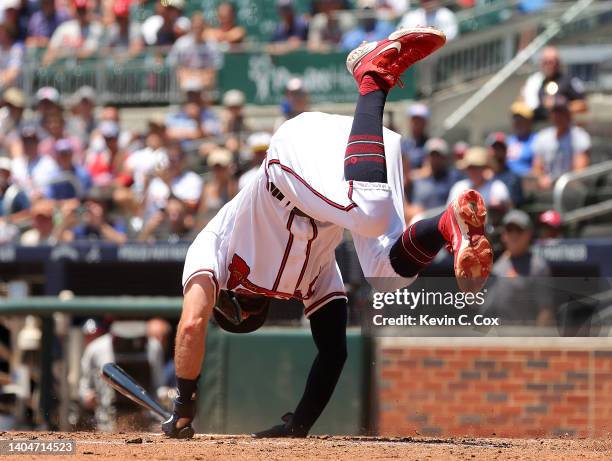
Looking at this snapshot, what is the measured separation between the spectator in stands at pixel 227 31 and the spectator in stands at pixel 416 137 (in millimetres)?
3523

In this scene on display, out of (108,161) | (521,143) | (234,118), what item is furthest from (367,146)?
(108,161)

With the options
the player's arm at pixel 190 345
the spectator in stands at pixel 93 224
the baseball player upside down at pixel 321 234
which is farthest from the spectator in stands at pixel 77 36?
the player's arm at pixel 190 345

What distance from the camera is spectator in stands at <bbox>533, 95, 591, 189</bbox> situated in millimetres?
10688

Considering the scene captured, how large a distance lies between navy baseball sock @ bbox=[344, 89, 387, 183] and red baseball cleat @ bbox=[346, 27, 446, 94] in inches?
4.2

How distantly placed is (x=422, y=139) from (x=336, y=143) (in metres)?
5.97

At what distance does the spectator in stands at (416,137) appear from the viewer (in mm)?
11344

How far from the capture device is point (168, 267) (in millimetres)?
10492

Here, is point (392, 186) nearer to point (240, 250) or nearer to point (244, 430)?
point (240, 250)

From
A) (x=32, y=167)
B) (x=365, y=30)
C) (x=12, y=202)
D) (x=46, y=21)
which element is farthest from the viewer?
(x=46, y=21)

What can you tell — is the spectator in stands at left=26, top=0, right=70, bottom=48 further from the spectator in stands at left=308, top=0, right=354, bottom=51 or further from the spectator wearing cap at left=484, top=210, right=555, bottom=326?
the spectator wearing cap at left=484, top=210, right=555, bottom=326

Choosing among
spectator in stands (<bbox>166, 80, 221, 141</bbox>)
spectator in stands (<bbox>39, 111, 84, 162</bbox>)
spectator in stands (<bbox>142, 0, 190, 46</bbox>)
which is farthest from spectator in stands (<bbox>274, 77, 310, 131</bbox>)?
spectator in stands (<bbox>142, 0, 190, 46</bbox>)

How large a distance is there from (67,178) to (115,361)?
3248 millimetres

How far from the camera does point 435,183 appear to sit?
35.2 ft

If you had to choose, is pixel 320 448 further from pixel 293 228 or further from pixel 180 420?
pixel 293 228
